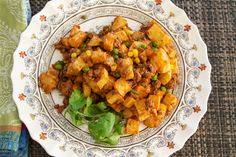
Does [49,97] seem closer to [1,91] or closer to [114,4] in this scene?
[1,91]

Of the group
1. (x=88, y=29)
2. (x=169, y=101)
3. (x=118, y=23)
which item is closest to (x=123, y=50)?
(x=118, y=23)

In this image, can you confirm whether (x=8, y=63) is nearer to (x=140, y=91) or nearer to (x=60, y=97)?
(x=60, y=97)

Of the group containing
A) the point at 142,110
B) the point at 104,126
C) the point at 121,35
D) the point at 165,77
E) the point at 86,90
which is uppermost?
the point at 121,35

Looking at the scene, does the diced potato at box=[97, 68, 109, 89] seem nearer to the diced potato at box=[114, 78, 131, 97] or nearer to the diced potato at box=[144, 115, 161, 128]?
the diced potato at box=[114, 78, 131, 97]

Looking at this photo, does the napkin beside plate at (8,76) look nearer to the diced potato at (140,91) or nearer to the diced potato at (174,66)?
the diced potato at (140,91)

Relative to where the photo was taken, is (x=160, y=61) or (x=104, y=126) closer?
(x=104, y=126)

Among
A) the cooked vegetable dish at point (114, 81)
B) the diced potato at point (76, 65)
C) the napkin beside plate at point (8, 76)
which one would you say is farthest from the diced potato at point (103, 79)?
the napkin beside plate at point (8, 76)

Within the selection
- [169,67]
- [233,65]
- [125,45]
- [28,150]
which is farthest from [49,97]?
[233,65]
